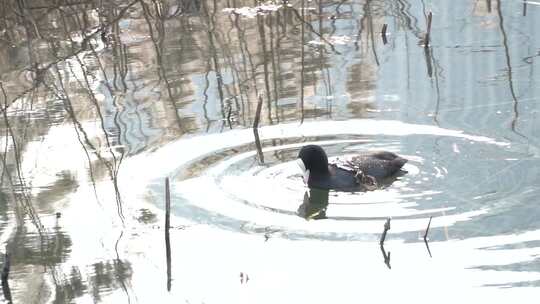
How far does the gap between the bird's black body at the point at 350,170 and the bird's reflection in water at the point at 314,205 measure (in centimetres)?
9

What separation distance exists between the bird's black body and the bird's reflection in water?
3.7 inches

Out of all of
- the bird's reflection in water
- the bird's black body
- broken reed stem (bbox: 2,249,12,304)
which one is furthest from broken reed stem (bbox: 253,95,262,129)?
broken reed stem (bbox: 2,249,12,304)

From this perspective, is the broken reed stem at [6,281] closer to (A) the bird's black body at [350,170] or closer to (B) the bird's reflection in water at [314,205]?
(B) the bird's reflection in water at [314,205]

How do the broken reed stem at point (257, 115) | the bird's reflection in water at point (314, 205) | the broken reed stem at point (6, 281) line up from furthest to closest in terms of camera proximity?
the broken reed stem at point (257, 115) → the bird's reflection in water at point (314, 205) → the broken reed stem at point (6, 281)

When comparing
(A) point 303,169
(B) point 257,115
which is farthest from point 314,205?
(B) point 257,115

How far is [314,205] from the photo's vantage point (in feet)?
24.0

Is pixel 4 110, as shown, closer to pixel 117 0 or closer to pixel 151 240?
pixel 151 240

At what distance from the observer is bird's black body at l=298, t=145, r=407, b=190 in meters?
7.61

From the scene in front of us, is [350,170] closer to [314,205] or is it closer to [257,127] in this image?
[314,205]

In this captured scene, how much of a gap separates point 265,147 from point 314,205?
1004 millimetres

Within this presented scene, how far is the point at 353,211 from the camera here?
279 inches

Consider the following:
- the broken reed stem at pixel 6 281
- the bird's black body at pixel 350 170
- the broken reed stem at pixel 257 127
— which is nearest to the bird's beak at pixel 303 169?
the bird's black body at pixel 350 170

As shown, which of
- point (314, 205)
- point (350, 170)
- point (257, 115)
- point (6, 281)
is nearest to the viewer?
point (6, 281)

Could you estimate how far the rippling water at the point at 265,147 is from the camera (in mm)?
6152
